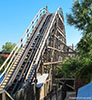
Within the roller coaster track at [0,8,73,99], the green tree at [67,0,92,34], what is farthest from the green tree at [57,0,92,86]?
the roller coaster track at [0,8,73,99]

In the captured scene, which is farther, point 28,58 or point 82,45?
point 28,58

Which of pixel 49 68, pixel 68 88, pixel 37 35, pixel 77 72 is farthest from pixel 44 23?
pixel 77 72

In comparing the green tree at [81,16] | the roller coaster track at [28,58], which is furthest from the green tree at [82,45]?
the roller coaster track at [28,58]

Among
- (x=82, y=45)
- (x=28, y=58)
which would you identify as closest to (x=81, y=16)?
(x=82, y=45)

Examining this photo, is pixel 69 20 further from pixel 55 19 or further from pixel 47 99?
pixel 55 19

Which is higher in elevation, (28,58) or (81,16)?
(81,16)

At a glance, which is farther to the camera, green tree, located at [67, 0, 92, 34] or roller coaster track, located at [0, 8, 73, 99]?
roller coaster track, located at [0, 8, 73, 99]

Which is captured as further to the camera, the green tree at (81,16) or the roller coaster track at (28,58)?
the roller coaster track at (28,58)

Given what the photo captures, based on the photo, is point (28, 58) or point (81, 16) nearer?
point (81, 16)

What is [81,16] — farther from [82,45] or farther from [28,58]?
[28,58]

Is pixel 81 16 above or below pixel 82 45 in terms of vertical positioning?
above

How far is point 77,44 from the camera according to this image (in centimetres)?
755

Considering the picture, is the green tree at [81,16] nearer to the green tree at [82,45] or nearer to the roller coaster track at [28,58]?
the green tree at [82,45]

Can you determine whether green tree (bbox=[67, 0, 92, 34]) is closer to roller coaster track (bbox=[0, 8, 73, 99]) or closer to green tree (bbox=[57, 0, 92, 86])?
green tree (bbox=[57, 0, 92, 86])
